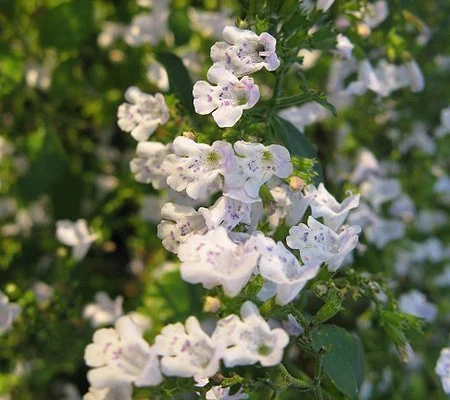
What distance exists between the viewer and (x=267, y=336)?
105 centimetres

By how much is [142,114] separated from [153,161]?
12 cm

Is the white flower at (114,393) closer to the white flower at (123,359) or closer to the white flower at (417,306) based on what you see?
the white flower at (123,359)

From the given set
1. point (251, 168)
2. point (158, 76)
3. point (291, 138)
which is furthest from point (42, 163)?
point (251, 168)

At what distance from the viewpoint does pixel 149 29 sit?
6.43ft

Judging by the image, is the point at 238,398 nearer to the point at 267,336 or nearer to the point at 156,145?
the point at 267,336

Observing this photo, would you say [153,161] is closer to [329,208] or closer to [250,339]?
[329,208]

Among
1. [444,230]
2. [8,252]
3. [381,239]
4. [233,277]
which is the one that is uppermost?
[233,277]

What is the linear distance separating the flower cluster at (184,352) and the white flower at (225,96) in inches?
12.8

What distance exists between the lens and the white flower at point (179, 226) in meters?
1.20

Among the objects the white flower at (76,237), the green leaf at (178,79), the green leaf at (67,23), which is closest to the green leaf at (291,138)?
the green leaf at (178,79)

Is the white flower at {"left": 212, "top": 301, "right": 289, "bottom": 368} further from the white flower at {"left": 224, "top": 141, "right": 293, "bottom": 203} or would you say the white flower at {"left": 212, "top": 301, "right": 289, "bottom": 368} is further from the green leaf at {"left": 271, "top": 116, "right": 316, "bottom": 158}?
the green leaf at {"left": 271, "top": 116, "right": 316, "bottom": 158}

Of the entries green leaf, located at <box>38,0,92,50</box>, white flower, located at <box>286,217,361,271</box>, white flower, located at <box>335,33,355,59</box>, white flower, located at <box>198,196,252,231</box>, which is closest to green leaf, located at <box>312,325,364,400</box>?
white flower, located at <box>286,217,361,271</box>

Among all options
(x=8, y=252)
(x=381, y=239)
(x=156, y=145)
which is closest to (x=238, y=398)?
(x=156, y=145)

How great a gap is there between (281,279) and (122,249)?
1.35 m
